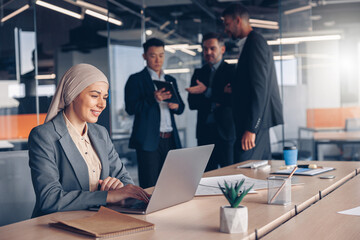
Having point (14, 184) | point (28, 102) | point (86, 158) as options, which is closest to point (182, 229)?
point (86, 158)

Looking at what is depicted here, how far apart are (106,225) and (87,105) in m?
0.88

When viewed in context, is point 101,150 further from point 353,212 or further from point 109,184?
point 353,212

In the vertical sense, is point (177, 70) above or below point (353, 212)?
above

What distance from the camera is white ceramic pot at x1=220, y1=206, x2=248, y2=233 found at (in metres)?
A: 1.32

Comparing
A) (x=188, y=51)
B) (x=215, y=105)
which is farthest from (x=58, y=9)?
(x=215, y=105)

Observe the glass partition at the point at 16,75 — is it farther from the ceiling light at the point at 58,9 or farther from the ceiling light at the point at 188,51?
the ceiling light at the point at 188,51

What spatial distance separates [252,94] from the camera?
3.34 meters

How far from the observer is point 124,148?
617 centimetres

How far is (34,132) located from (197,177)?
0.73 meters

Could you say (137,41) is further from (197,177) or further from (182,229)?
(182,229)

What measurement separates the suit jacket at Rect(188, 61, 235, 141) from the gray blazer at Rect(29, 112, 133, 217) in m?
2.00

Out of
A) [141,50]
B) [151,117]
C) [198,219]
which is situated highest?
[141,50]

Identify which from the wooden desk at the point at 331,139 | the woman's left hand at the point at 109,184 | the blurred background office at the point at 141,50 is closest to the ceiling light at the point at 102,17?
the blurred background office at the point at 141,50

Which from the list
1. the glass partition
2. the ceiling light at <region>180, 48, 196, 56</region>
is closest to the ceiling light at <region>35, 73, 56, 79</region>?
the glass partition
